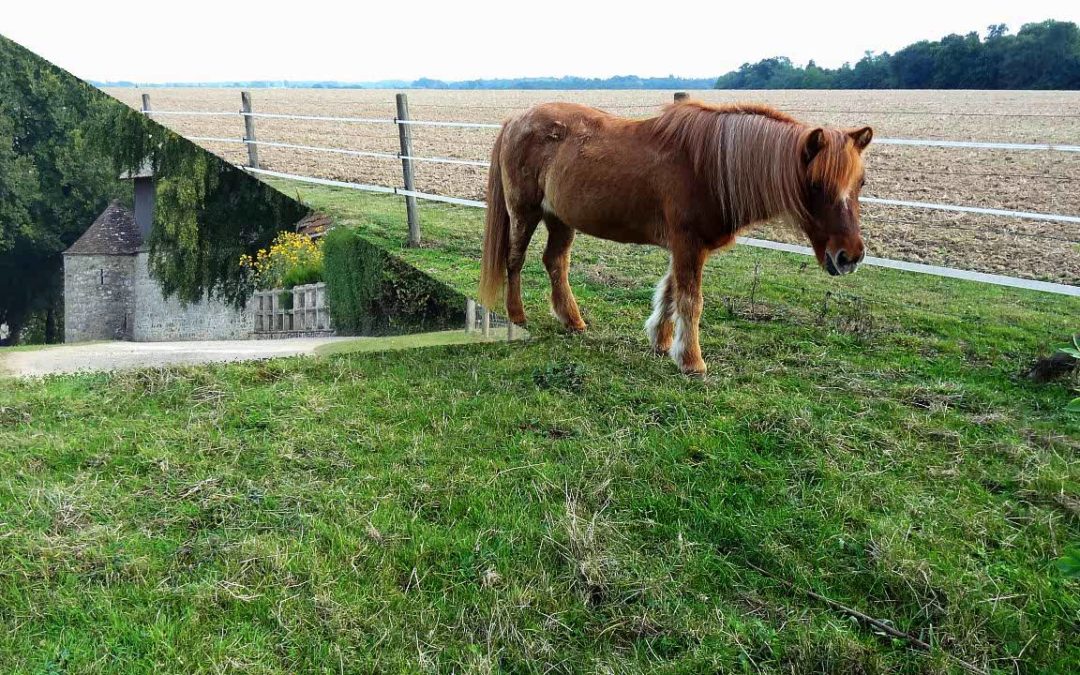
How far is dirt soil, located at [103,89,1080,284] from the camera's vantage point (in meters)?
7.38

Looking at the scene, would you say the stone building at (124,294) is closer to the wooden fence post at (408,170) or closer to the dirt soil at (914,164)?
the dirt soil at (914,164)

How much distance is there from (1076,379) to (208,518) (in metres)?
4.43

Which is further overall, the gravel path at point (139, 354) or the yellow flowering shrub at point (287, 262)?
the yellow flowering shrub at point (287, 262)

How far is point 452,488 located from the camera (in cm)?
311

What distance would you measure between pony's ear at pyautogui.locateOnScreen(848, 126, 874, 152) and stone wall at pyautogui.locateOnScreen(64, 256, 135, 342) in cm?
388

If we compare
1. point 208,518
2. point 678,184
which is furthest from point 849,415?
point 208,518

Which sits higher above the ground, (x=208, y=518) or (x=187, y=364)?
(x=187, y=364)

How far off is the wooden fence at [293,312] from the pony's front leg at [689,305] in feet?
6.99

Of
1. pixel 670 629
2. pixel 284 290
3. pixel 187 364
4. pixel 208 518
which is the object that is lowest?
pixel 670 629

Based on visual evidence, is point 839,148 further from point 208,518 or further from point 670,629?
point 208,518

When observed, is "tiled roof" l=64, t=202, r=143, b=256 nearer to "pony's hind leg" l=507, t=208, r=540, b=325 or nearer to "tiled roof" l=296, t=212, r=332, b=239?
"tiled roof" l=296, t=212, r=332, b=239

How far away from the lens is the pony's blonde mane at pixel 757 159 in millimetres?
3789

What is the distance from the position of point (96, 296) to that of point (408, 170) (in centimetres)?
499

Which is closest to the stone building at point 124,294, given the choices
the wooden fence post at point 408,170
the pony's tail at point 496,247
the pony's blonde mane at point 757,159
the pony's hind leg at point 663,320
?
the pony's tail at point 496,247
